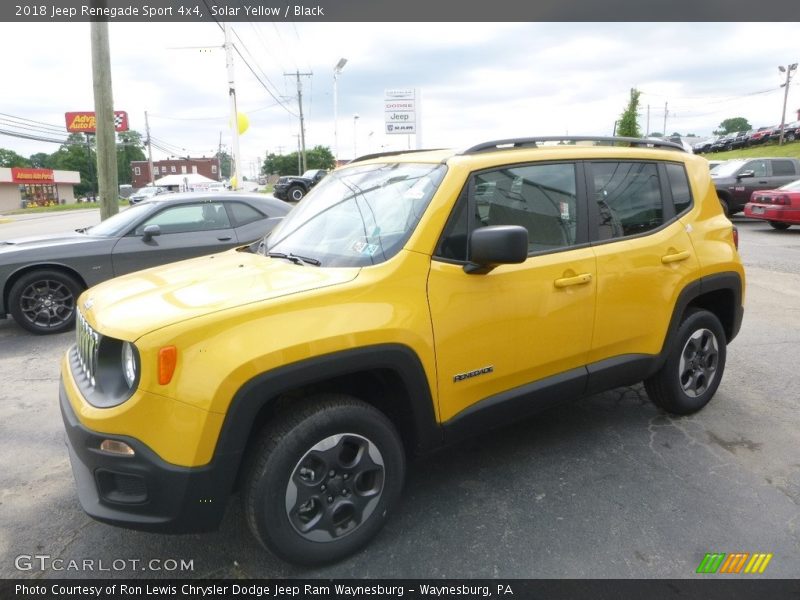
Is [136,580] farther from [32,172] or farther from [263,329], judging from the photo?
[32,172]

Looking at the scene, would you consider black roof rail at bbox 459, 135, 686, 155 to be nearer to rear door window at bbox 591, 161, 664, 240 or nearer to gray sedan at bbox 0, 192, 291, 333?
rear door window at bbox 591, 161, 664, 240

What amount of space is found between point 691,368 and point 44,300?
6.63 m

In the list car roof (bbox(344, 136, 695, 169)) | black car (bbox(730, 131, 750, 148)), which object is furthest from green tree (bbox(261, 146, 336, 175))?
car roof (bbox(344, 136, 695, 169))

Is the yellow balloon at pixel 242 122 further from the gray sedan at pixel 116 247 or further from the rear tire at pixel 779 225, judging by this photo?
the rear tire at pixel 779 225

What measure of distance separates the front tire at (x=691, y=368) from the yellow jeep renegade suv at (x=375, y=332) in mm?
23

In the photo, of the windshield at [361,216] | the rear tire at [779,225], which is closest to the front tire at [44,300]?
the windshield at [361,216]

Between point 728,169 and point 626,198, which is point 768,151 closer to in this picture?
point 728,169

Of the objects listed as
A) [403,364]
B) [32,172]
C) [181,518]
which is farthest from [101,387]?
[32,172]

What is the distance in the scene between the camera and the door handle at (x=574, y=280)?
9.96 ft

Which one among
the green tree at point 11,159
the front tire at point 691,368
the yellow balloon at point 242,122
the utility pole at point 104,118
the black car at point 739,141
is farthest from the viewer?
the green tree at point 11,159

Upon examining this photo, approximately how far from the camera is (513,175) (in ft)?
10.1

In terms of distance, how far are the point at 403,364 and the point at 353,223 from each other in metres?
0.91

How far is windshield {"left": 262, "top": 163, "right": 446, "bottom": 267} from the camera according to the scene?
9.06 ft

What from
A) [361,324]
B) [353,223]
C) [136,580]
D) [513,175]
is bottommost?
[136,580]
